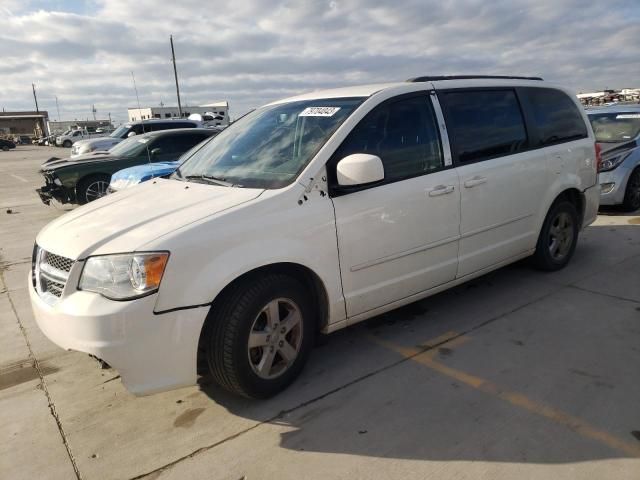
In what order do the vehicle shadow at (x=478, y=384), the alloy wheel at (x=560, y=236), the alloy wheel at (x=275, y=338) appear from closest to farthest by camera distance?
the vehicle shadow at (x=478, y=384) < the alloy wheel at (x=275, y=338) < the alloy wheel at (x=560, y=236)

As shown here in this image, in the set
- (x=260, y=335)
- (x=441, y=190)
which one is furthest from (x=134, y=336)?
(x=441, y=190)

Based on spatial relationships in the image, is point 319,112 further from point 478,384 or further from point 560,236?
point 560,236

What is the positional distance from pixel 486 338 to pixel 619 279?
203 centimetres

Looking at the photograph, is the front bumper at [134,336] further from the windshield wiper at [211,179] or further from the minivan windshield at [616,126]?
the minivan windshield at [616,126]

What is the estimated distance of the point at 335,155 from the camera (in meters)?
3.13

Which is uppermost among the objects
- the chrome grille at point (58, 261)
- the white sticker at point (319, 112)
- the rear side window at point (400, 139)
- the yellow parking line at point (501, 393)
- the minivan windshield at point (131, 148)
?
the minivan windshield at point (131, 148)

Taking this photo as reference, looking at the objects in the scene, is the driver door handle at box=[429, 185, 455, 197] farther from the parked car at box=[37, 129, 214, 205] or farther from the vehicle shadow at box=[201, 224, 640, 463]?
the parked car at box=[37, 129, 214, 205]

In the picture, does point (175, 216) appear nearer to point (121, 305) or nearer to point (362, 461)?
point (121, 305)

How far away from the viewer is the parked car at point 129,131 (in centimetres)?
1396

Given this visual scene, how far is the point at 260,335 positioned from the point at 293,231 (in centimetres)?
64

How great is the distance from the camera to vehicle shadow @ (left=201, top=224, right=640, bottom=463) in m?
2.59

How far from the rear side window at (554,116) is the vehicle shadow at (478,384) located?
146cm

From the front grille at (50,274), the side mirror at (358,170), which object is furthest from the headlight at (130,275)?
the side mirror at (358,170)

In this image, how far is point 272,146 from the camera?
11.5 ft
